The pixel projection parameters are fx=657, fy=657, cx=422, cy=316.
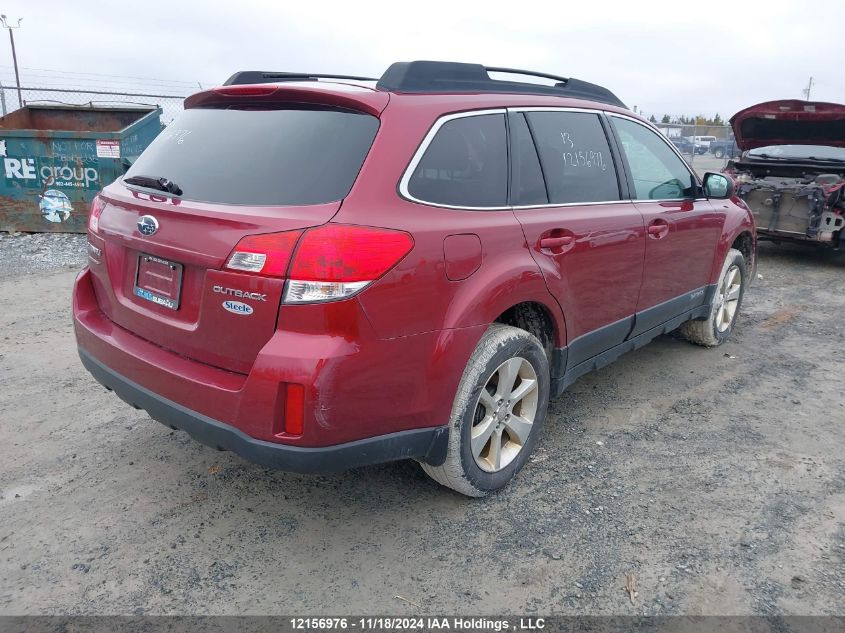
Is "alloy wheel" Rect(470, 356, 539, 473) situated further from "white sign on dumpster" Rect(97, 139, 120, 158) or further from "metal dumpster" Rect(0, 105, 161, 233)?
"white sign on dumpster" Rect(97, 139, 120, 158)

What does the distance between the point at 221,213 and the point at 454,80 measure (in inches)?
47.8

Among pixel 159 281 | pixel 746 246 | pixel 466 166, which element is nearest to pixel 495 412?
pixel 466 166

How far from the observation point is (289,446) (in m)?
2.28

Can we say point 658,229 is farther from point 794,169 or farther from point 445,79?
point 794,169

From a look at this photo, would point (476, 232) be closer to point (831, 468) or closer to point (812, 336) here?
point (831, 468)

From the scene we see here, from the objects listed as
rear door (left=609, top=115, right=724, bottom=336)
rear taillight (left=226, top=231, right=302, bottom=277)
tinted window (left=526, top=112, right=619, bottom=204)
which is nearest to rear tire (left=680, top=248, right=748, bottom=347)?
rear door (left=609, top=115, right=724, bottom=336)

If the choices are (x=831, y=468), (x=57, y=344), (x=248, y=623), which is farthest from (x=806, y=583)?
(x=57, y=344)

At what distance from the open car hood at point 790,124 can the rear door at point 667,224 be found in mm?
5039

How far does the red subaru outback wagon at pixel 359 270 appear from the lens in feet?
7.37

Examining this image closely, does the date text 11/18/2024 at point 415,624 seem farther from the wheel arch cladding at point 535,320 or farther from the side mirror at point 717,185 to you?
the side mirror at point 717,185

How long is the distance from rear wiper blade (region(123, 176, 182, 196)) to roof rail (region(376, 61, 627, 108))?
3.02 ft

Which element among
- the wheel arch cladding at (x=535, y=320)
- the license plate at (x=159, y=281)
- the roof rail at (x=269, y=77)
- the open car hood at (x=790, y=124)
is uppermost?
the open car hood at (x=790, y=124)

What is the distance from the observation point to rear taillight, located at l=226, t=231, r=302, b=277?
221 cm

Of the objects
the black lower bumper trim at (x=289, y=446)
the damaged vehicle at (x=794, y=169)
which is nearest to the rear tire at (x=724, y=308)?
the black lower bumper trim at (x=289, y=446)
